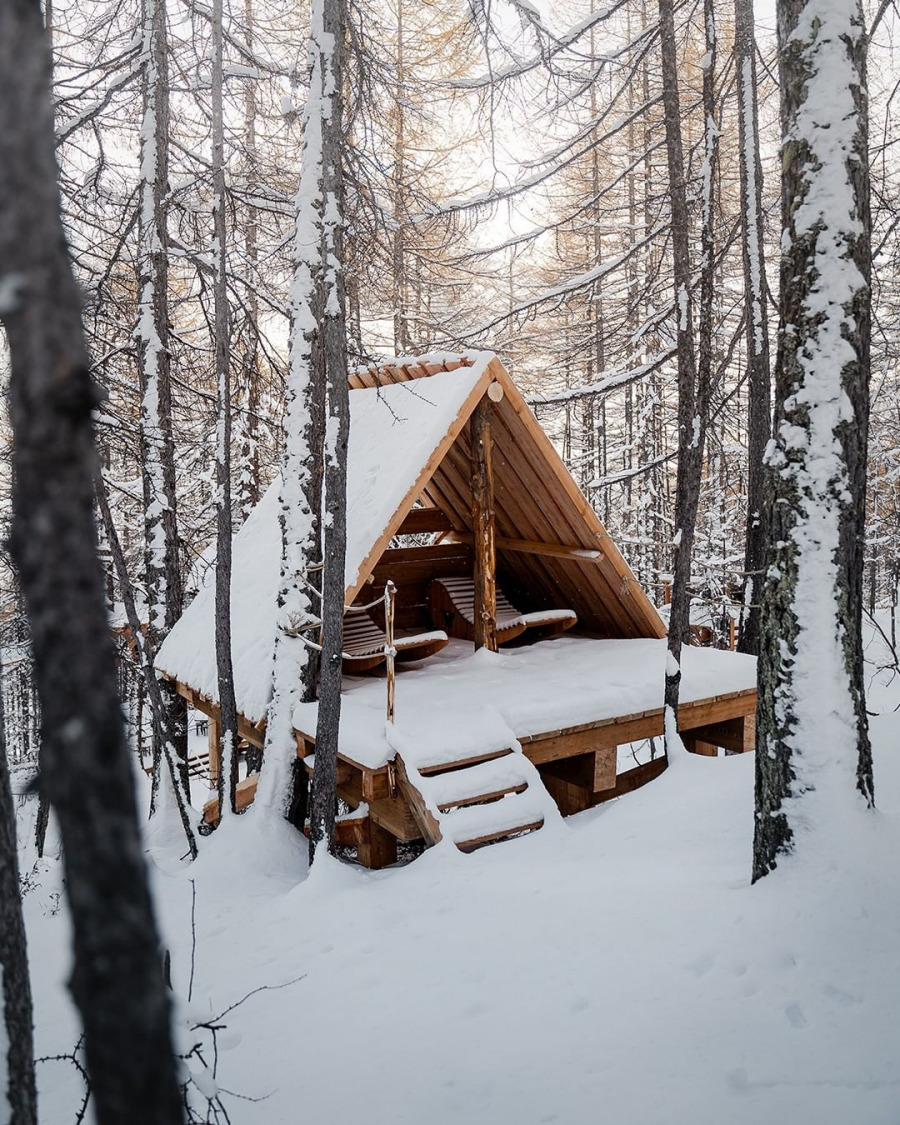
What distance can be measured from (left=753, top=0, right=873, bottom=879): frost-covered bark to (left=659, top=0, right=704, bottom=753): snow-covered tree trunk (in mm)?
2429

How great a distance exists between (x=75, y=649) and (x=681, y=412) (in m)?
6.40

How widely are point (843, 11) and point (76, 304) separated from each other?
13.1ft

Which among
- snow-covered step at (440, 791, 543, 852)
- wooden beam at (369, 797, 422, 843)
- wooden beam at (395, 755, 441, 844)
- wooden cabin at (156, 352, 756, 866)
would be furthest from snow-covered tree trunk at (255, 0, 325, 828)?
snow-covered step at (440, 791, 543, 852)

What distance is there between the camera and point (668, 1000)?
3.19 meters

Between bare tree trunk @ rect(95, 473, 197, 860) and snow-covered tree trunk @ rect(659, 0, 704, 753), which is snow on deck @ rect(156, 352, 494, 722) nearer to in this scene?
bare tree trunk @ rect(95, 473, 197, 860)

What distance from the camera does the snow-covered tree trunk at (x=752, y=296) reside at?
22.2 ft

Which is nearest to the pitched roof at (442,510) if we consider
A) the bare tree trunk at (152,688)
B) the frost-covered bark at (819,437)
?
the bare tree trunk at (152,688)

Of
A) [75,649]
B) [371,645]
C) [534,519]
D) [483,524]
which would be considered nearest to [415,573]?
[371,645]

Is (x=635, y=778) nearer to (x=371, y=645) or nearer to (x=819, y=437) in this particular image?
(x=371, y=645)

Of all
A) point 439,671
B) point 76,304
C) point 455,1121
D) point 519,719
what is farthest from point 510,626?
point 76,304

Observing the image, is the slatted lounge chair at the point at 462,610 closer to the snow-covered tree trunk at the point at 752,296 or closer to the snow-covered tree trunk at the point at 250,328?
the snow-covered tree trunk at the point at 752,296

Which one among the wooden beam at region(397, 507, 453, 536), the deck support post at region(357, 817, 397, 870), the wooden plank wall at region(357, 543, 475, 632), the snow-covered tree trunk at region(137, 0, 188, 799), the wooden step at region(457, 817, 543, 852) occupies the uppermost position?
the snow-covered tree trunk at region(137, 0, 188, 799)

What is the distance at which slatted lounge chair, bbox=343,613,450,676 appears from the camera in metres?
7.22

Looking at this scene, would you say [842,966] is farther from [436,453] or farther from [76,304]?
[436,453]
